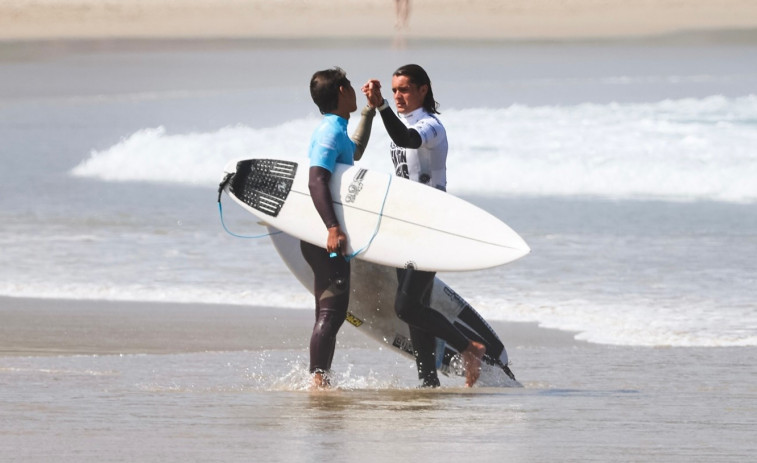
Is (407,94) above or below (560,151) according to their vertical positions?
above

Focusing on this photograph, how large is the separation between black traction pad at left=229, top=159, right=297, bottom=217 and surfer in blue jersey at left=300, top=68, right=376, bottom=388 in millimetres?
299

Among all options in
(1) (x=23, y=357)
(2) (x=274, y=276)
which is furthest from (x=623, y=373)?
(2) (x=274, y=276)

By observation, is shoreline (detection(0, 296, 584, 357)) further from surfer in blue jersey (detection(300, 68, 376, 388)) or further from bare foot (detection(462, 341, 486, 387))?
surfer in blue jersey (detection(300, 68, 376, 388))

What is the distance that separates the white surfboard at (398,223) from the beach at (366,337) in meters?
0.52

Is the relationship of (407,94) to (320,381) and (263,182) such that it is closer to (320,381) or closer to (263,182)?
(263,182)

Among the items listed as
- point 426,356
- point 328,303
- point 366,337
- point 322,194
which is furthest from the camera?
point 366,337

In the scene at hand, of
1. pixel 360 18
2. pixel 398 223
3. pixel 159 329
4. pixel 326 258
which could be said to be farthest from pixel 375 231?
pixel 360 18

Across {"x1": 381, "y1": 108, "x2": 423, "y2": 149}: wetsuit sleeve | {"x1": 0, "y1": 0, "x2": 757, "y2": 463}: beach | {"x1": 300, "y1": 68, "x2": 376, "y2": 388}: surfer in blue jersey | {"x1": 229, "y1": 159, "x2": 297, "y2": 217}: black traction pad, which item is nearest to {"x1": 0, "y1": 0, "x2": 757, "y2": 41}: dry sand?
{"x1": 0, "y1": 0, "x2": 757, "y2": 463}: beach

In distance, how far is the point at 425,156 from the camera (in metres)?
5.30

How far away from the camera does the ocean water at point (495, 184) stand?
7992mm

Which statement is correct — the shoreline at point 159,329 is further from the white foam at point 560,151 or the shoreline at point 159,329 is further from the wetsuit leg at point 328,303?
the white foam at point 560,151

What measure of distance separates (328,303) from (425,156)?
68 cm

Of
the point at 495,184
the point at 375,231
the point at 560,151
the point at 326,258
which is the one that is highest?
the point at 375,231

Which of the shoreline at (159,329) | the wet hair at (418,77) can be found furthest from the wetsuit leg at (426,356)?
the shoreline at (159,329)
